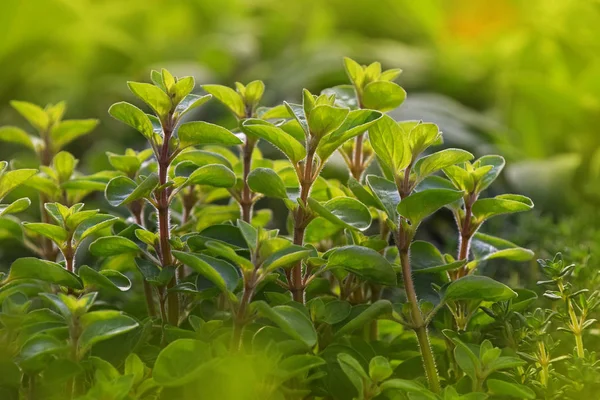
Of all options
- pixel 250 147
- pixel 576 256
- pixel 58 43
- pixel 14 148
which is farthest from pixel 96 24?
pixel 576 256

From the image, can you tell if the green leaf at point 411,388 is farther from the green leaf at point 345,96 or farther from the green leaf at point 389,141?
the green leaf at point 345,96

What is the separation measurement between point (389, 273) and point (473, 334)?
6.1 inches

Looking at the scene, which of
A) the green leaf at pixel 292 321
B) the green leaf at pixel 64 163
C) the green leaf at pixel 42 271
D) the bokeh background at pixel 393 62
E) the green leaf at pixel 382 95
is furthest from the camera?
A: the bokeh background at pixel 393 62

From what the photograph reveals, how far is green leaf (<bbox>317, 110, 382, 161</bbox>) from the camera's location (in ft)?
2.72

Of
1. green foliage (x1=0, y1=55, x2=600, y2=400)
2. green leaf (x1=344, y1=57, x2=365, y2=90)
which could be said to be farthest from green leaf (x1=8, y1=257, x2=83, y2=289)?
green leaf (x1=344, y1=57, x2=365, y2=90)

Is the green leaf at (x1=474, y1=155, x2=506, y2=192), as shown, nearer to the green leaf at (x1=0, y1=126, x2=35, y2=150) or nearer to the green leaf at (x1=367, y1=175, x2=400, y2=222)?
the green leaf at (x1=367, y1=175, x2=400, y2=222)

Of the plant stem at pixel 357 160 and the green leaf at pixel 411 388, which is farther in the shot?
the plant stem at pixel 357 160

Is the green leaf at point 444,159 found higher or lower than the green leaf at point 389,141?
lower

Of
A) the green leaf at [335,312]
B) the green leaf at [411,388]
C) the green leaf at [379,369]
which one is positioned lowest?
the green leaf at [411,388]

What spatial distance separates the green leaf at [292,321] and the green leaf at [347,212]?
0.35ft

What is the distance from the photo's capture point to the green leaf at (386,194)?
0.84 meters

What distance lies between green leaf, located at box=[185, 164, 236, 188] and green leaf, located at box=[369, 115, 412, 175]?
17 cm

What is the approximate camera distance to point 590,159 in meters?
1.95

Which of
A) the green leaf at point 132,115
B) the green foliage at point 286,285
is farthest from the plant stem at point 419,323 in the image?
the green leaf at point 132,115
